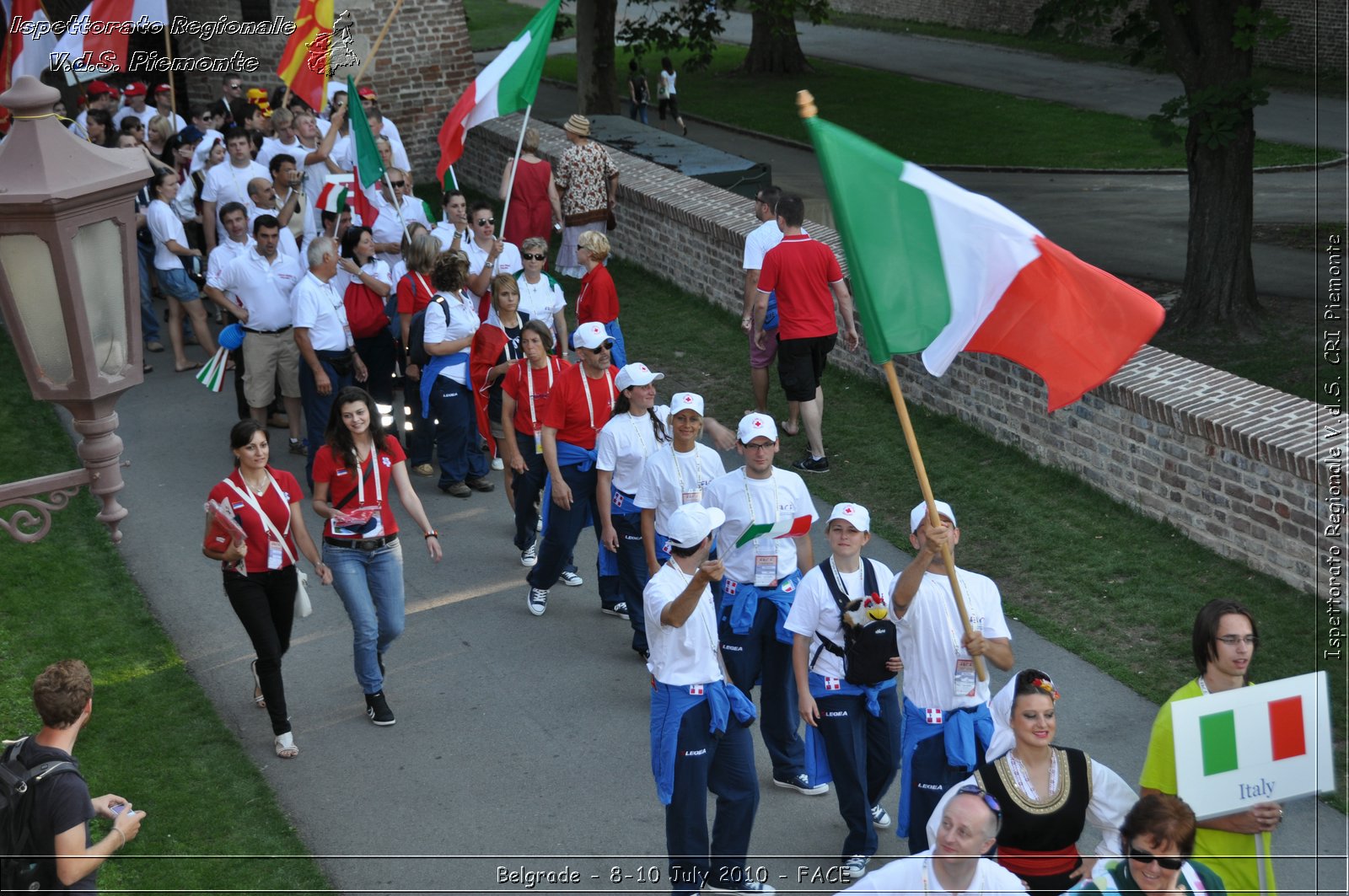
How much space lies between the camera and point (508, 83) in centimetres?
1129

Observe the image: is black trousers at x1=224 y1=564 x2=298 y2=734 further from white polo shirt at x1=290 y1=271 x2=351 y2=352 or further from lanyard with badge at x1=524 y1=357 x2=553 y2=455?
white polo shirt at x1=290 y1=271 x2=351 y2=352

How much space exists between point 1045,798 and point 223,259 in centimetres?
836

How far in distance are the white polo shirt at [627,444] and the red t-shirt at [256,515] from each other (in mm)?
1749

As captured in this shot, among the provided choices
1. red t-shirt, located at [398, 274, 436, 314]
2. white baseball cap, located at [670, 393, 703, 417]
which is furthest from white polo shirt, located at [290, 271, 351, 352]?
white baseball cap, located at [670, 393, 703, 417]

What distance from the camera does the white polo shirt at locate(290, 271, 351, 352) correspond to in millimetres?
10453

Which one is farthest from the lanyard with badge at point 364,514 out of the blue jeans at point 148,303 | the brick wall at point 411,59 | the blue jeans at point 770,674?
the brick wall at point 411,59

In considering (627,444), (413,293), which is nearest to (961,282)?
(627,444)

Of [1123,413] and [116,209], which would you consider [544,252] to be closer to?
[1123,413]

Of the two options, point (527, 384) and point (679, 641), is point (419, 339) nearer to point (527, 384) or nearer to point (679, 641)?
point (527, 384)

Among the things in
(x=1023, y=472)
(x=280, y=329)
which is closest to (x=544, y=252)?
(x=280, y=329)

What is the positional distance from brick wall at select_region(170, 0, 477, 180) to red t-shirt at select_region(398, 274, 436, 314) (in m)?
10.6

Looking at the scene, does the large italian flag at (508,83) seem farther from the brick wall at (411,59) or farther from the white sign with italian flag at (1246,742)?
the brick wall at (411,59)

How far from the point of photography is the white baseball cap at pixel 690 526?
239 inches

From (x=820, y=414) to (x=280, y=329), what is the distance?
4.29 metres
